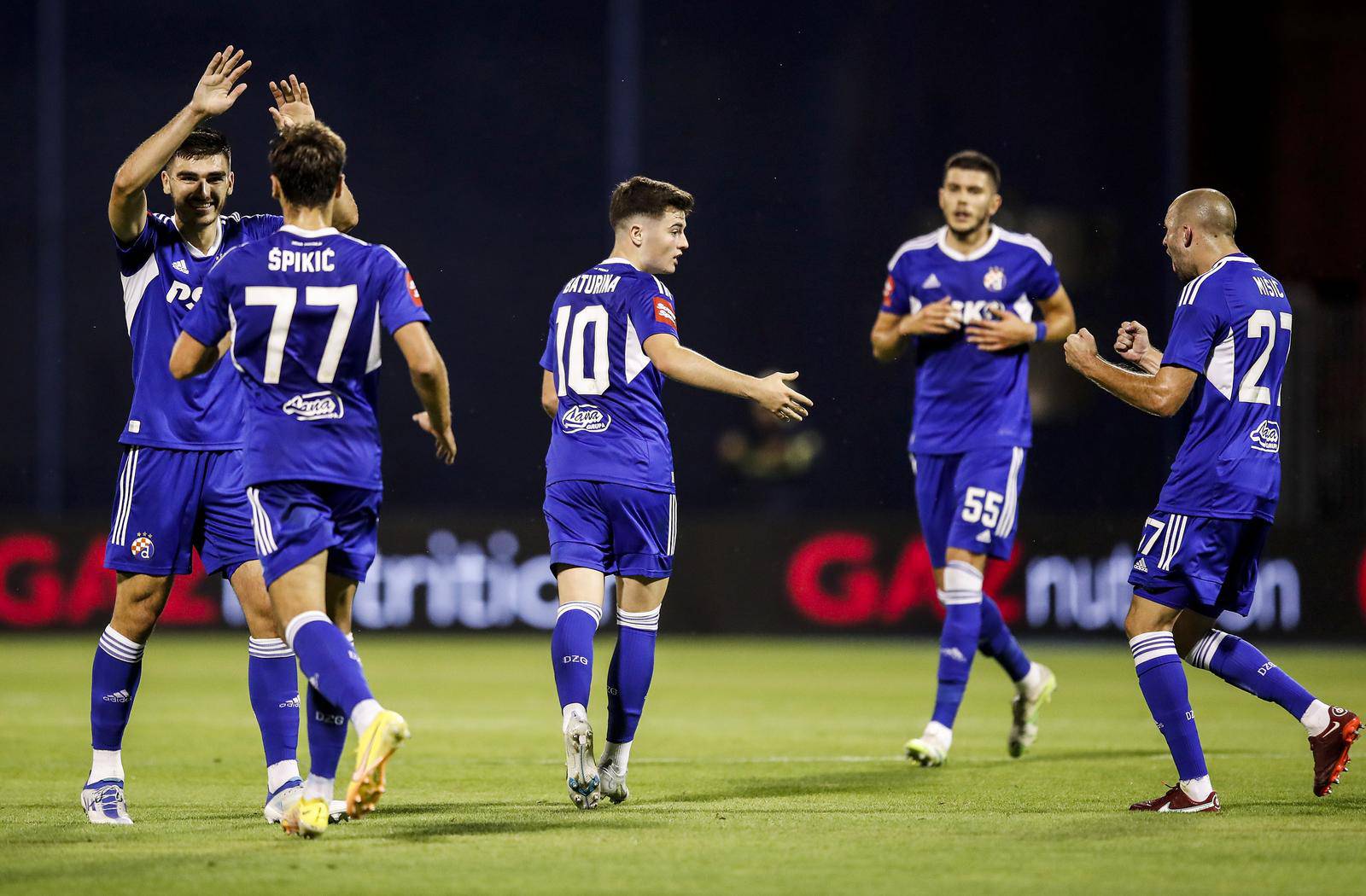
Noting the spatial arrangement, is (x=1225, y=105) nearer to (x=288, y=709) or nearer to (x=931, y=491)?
(x=931, y=491)

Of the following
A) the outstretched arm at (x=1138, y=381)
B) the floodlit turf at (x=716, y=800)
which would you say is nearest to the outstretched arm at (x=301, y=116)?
the floodlit turf at (x=716, y=800)

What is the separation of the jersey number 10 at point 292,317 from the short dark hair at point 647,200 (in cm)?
130

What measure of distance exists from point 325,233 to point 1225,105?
49.9 ft

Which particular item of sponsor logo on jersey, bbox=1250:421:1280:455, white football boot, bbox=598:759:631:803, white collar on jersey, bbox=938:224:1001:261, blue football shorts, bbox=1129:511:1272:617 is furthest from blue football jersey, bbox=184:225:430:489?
white collar on jersey, bbox=938:224:1001:261

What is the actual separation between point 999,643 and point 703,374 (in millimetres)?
3093

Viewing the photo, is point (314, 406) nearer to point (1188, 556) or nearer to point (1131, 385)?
point (1131, 385)

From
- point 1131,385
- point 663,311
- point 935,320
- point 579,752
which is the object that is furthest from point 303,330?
point 935,320

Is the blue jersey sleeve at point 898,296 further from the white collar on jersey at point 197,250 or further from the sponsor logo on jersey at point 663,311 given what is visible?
the white collar on jersey at point 197,250

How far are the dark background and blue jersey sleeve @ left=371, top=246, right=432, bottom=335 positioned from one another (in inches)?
461

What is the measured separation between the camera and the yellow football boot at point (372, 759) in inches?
189

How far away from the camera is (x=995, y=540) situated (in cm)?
809

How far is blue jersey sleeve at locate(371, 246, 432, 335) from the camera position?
5277 mm

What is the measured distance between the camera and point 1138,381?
6.03m

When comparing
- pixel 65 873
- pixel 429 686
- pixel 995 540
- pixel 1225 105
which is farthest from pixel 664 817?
pixel 1225 105
